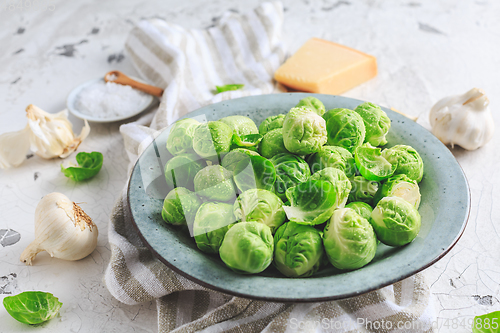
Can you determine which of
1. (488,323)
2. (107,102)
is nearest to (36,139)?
(107,102)

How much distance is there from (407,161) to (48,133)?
207 centimetres

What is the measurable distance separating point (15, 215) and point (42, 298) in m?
0.74

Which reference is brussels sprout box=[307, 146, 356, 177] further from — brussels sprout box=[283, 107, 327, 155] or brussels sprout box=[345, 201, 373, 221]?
brussels sprout box=[345, 201, 373, 221]

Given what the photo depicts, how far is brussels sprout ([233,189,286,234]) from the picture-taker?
4.98ft

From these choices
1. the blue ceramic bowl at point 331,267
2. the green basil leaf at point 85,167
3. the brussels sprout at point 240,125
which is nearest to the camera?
the blue ceramic bowl at point 331,267

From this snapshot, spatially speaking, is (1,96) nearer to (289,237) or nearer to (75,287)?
(75,287)

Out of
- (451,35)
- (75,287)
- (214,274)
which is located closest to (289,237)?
(214,274)

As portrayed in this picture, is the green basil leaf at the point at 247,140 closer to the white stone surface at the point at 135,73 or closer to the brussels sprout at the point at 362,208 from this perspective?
the brussels sprout at the point at 362,208

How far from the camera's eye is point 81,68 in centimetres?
343

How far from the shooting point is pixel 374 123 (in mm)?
1918

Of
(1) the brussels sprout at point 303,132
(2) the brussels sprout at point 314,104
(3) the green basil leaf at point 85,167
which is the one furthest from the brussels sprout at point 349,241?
(3) the green basil leaf at point 85,167

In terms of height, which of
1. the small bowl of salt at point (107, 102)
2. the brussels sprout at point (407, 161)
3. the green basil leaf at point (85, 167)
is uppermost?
the brussels sprout at point (407, 161)

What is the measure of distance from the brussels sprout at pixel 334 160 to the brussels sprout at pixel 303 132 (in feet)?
0.13

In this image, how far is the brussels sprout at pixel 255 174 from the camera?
162 cm
